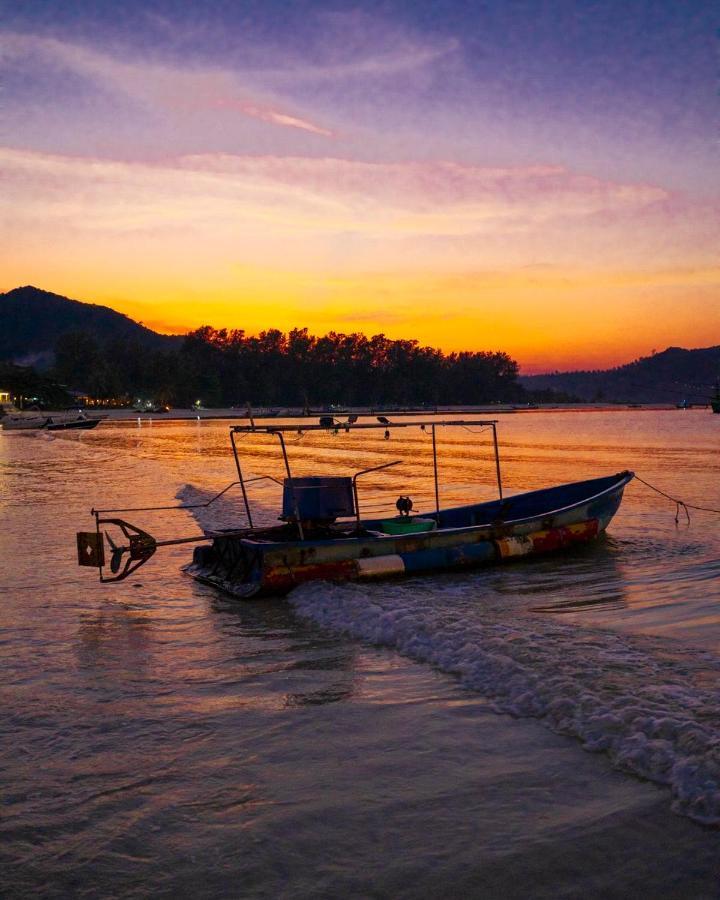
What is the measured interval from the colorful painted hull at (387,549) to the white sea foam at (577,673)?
1.92 ft

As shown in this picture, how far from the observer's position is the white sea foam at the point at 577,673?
578 centimetres

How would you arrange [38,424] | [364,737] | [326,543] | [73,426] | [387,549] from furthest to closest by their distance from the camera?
[38,424]
[73,426]
[387,549]
[326,543]
[364,737]

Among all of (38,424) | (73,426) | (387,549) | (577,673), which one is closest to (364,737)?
(577,673)

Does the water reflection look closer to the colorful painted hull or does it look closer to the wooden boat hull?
the colorful painted hull

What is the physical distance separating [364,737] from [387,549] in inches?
254

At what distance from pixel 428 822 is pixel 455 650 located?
12.0ft

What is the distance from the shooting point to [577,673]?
756cm

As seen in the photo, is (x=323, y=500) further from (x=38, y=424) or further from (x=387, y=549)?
(x=38, y=424)

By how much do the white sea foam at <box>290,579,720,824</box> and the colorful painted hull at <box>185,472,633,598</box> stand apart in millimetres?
584

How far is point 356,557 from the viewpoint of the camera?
1239 centimetres

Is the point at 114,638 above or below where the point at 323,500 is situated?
below

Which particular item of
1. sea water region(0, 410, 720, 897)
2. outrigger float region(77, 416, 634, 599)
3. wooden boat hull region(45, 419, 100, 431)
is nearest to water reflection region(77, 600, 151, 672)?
sea water region(0, 410, 720, 897)

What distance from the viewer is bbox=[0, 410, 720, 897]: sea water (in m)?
4.49

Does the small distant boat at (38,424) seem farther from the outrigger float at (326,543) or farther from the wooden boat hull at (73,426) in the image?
the outrigger float at (326,543)
